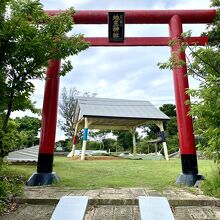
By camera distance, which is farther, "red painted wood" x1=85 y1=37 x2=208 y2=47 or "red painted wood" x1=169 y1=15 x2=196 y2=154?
"red painted wood" x1=85 y1=37 x2=208 y2=47

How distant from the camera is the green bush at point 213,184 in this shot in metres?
4.22

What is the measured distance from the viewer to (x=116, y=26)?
21.1 feet

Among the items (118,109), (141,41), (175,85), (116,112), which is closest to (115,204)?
(175,85)

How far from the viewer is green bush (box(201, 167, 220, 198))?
422cm

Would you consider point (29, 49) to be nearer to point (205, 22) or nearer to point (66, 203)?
point (66, 203)

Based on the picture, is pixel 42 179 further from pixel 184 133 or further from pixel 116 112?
pixel 116 112

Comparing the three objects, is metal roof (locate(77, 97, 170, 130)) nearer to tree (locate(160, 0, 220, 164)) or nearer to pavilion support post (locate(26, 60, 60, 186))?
pavilion support post (locate(26, 60, 60, 186))

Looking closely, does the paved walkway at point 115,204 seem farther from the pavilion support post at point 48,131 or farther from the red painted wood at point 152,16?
the red painted wood at point 152,16

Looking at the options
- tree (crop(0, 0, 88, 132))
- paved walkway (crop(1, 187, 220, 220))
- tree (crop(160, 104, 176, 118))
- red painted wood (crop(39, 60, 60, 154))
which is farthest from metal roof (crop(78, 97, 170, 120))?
tree (crop(160, 104, 176, 118))

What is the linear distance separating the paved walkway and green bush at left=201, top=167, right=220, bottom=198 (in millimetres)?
146

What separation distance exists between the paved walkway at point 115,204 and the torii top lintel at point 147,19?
3579mm

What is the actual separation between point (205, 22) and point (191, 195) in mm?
4249

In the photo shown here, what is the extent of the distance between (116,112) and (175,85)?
10358mm

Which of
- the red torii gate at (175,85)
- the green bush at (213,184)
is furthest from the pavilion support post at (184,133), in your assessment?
the green bush at (213,184)
